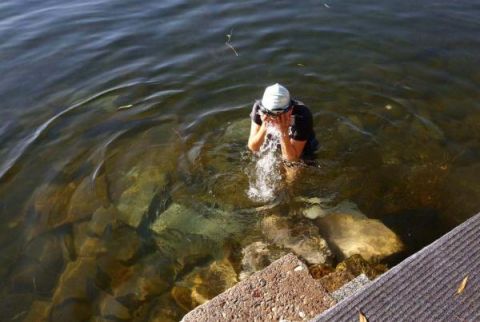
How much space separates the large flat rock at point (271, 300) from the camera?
3061 mm

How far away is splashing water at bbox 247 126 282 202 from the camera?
5105 millimetres

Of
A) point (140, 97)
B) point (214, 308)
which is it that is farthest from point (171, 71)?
point (214, 308)

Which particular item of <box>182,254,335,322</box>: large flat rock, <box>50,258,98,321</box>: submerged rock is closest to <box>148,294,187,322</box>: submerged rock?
<box>50,258,98,321</box>: submerged rock

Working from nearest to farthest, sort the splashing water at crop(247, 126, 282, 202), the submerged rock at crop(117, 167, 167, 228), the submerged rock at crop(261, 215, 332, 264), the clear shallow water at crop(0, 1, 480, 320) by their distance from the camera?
the submerged rock at crop(261, 215, 332, 264) < the clear shallow water at crop(0, 1, 480, 320) < the submerged rock at crop(117, 167, 167, 228) < the splashing water at crop(247, 126, 282, 202)

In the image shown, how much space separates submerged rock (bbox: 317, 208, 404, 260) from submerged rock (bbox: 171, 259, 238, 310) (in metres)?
1.13

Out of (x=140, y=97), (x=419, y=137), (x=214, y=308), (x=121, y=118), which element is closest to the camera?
(x=214, y=308)

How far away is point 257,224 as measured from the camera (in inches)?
185

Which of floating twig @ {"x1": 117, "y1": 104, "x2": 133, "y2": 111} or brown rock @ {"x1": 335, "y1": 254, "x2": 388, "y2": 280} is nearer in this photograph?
brown rock @ {"x1": 335, "y1": 254, "x2": 388, "y2": 280}

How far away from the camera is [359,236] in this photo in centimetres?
442

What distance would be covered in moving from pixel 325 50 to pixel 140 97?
133 inches

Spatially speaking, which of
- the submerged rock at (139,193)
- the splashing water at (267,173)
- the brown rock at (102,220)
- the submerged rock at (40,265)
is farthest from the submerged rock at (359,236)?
the submerged rock at (40,265)

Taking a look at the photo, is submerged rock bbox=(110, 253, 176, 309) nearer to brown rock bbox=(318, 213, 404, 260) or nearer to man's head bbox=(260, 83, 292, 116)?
brown rock bbox=(318, 213, 404, 260)

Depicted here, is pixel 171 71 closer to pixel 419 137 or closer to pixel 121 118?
pixel 121 118

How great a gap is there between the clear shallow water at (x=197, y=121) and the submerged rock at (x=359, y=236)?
199 mm
